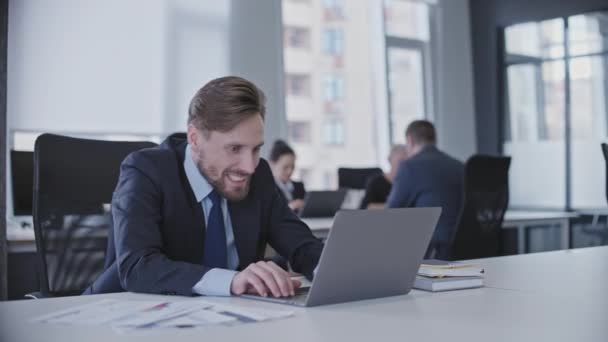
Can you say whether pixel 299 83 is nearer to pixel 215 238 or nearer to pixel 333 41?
pixel 333 41

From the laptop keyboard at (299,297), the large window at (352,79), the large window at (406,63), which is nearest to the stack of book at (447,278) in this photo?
the laptop keyboard at (299,297)

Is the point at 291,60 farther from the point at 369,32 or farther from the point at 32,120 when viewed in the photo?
the point at 32,120

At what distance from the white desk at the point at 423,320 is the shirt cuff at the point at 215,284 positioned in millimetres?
36

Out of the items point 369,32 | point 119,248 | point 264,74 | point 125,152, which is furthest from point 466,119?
point 119,248

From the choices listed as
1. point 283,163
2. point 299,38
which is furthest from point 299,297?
point 299,38

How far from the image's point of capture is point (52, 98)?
600 cm

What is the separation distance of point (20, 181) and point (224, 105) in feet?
8.16

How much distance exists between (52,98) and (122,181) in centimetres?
431

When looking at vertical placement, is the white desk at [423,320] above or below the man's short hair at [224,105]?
below

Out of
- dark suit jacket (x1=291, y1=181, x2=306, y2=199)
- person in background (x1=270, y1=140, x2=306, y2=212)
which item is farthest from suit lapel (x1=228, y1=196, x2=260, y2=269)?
dark suit jacket (x1=291, y1=181, x2=306, y2=199)

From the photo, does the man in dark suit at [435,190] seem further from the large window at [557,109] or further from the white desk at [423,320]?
the large window at [557,109]

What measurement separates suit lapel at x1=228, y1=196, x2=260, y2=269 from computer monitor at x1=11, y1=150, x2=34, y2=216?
2.29m

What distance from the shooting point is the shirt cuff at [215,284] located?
5.32 ft

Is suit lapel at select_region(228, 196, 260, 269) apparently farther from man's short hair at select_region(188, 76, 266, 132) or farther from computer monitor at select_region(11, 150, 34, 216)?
computer monitor at select_region(11, 150, 34, 216)
